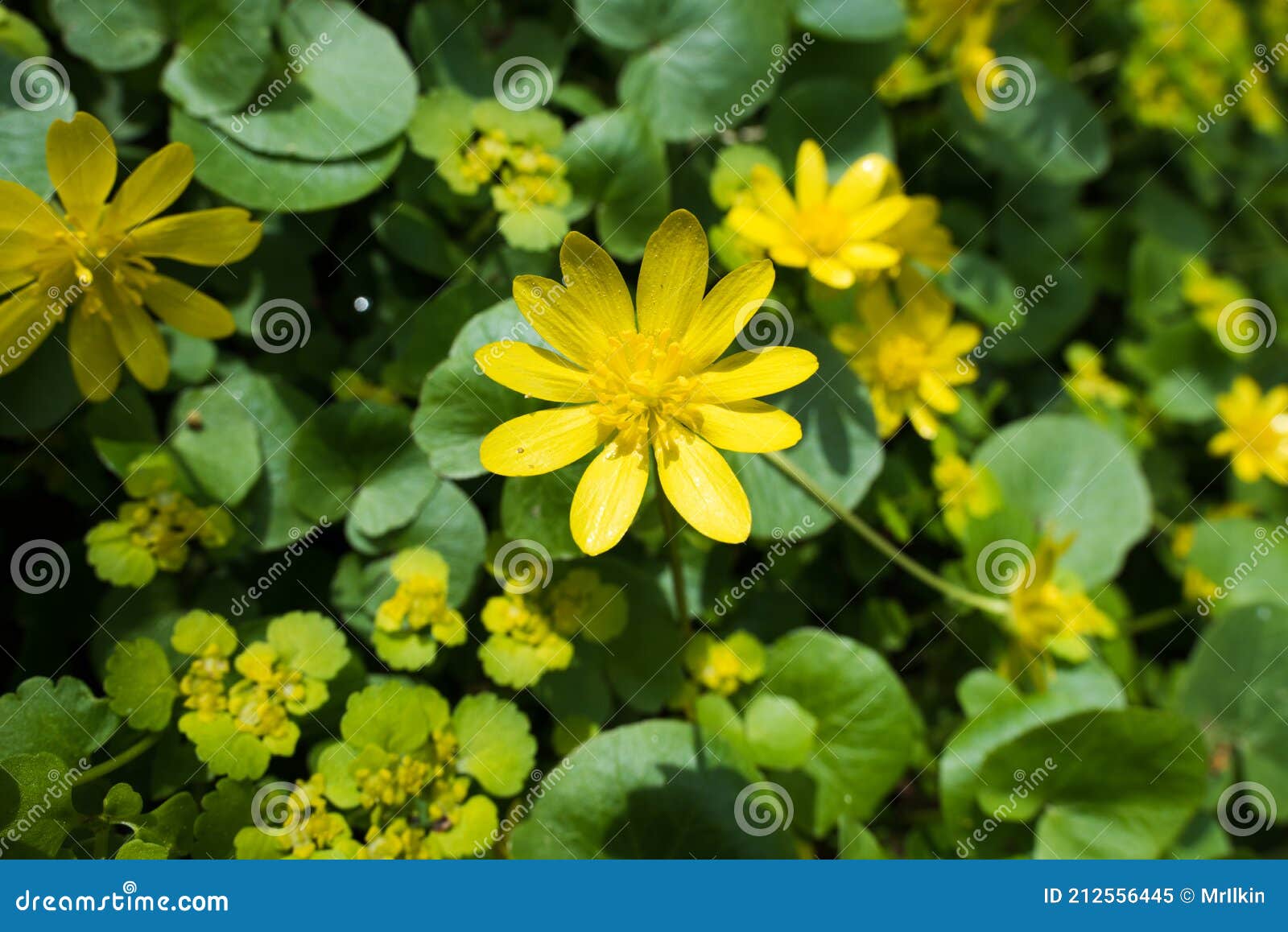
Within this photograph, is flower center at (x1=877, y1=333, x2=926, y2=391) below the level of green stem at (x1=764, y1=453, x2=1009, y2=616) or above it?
above

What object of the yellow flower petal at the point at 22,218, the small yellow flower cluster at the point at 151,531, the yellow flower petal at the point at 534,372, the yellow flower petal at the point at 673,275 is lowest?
the small yellow flower cluster at the point at 151,531

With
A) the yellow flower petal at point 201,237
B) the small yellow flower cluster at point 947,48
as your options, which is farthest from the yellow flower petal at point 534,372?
the small yellow flower cluster at point 947,48

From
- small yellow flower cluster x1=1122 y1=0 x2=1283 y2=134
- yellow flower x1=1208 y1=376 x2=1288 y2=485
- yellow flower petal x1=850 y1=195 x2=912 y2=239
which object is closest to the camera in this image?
yellow flower petal x1=850 y1=195 x2=912 y2=239

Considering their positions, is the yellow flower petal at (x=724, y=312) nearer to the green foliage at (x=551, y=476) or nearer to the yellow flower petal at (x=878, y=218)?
the green foliage at (x=551, y=476)

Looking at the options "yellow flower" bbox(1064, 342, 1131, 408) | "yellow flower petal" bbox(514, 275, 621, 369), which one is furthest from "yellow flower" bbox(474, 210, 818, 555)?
"yellow flower" bbox(1064, 342, 1131, 408)

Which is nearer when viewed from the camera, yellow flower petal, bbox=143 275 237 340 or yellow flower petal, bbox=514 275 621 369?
yellow flower petal, bbox=514 275 621 369

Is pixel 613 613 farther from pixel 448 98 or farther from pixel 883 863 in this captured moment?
pixel 448 98

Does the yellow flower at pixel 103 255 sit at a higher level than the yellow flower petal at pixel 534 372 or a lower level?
lower

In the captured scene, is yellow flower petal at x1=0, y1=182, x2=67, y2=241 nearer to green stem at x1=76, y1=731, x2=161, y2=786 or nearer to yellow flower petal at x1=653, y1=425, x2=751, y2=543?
green stem at x1=76, y1=731, x2=161, y2=786
